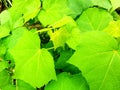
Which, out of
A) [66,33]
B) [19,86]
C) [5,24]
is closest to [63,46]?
[66,33]

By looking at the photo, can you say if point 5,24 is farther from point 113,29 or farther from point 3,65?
point 113,29

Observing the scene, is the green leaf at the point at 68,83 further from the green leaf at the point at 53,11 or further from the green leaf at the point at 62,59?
the green leaf at the point at 53,11

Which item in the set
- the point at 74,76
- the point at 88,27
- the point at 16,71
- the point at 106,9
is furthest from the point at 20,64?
the point at 106,9

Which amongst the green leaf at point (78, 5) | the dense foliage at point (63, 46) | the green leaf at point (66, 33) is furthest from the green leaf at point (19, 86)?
the green leaf at point (78, 5)

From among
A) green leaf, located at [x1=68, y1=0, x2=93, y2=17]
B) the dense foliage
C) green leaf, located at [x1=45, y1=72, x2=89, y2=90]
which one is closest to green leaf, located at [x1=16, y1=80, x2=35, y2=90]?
the dense foliage

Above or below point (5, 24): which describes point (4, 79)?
below

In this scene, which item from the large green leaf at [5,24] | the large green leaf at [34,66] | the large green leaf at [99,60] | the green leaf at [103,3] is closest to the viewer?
the large green leaf at [99,60]

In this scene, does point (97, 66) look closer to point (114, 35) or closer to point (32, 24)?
point (114, 35)
